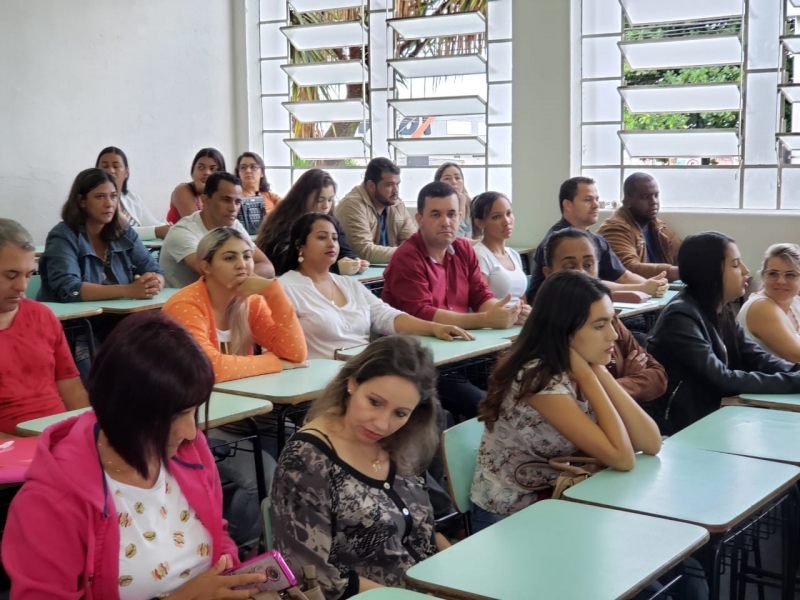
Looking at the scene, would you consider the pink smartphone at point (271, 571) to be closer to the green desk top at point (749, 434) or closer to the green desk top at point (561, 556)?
the green desk top at point (561, 556)

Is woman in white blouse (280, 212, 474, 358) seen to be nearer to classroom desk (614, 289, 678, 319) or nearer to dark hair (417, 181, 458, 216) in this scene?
dark hair (417, 181, 458, 216)

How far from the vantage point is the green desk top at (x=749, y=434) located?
2564 mm

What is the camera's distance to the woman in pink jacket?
1.51 metres

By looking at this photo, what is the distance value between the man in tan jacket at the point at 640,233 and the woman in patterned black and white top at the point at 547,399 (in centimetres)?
333

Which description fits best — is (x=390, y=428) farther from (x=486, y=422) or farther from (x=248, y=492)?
(x=248, y=492)

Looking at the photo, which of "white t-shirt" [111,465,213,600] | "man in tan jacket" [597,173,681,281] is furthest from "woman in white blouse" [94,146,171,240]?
"white t-shirt" [111,465,213,600]

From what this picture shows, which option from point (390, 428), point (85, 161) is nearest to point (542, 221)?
point (85, 161)

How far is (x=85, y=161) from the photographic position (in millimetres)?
7426

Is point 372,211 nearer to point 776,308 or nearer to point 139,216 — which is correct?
point 139,216

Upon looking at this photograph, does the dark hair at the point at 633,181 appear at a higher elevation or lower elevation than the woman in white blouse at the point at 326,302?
higher

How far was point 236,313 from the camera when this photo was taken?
356 cm

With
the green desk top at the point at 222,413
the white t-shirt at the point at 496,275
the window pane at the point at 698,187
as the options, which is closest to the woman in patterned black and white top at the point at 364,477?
the green desk top at the point at 222,413

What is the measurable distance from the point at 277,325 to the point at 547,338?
134cm

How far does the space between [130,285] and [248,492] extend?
1651 millimetres
